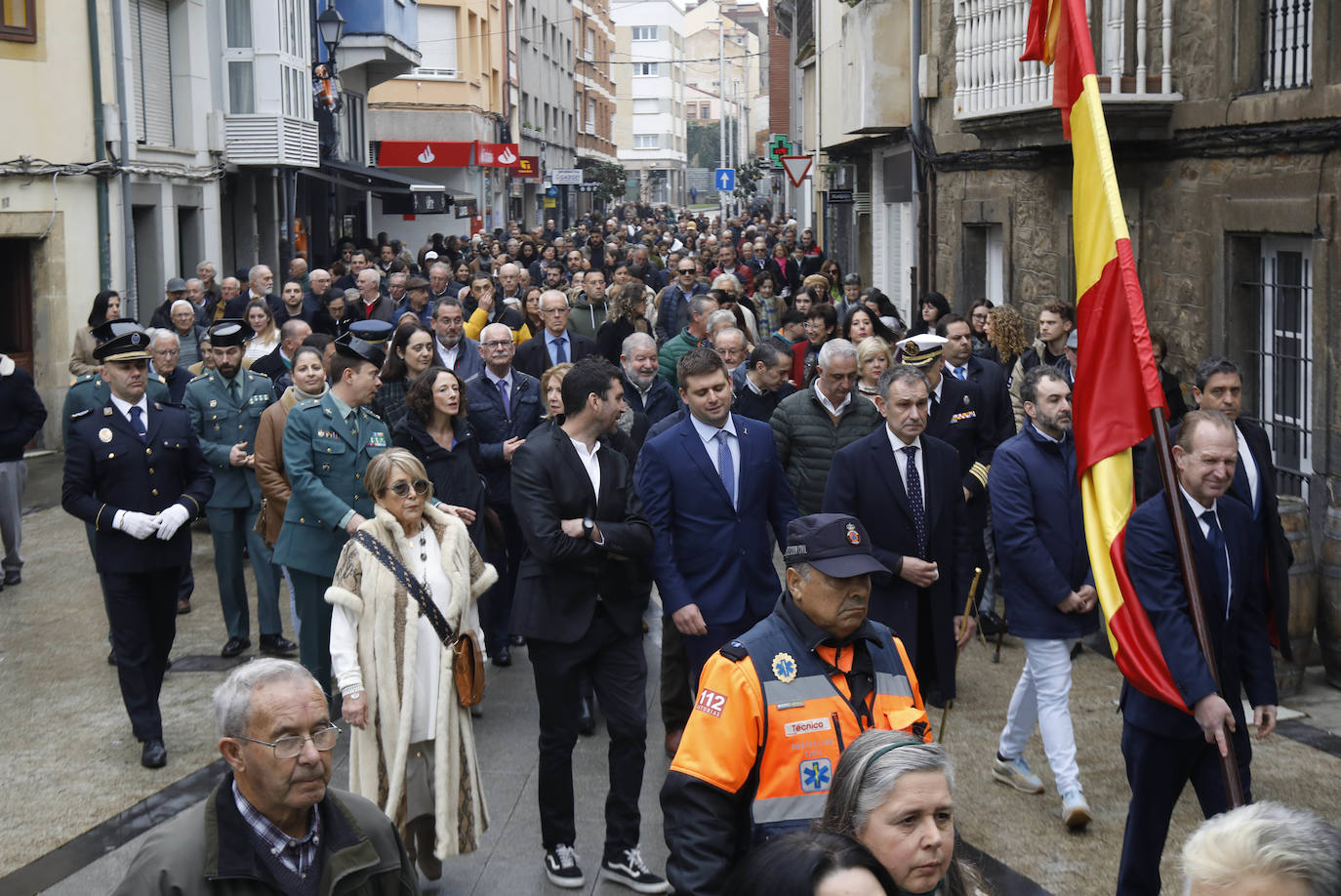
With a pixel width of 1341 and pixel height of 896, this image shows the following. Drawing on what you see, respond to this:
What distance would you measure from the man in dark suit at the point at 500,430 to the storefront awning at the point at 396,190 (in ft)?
70.6

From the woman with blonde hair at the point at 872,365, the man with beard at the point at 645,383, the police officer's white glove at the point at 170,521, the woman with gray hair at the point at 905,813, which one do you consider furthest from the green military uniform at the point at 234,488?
the woman with gray hair at the point at 905,813

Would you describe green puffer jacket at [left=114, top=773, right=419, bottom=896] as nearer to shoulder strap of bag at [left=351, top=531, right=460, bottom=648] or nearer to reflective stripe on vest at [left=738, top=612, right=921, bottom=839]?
reflective stripe on vest at [left=738, top=612, right=921, bottom=839]

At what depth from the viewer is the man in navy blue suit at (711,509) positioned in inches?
271

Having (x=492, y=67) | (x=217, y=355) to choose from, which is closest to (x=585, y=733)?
(x=217, y=355)

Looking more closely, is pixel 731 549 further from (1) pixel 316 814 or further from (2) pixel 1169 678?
(1) pixel 316 814

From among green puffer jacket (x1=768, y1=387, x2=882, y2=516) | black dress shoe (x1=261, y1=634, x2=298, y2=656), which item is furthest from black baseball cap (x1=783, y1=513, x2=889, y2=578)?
black dress shoe (x1=261, y1=634, x2=298, y2=656)

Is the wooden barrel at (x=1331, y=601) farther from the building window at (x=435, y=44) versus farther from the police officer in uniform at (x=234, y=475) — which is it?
the building window at (x=435, y=44)

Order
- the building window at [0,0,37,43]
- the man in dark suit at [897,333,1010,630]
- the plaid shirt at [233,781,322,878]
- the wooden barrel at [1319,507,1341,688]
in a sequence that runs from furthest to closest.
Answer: the building window at [0,0,37,43] < the man in dark suit at [897,333,1010,630] < the wooden barrel at [1319,507,1341,688] < the plaid shirt at [233,781,322,878]

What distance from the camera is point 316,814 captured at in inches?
145

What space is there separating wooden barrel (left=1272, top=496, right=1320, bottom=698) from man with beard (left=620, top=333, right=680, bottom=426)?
362cm

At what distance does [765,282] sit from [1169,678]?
13.8 m

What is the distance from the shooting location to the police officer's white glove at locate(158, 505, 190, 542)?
7941 millimetres

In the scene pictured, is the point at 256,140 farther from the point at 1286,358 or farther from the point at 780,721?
the point at 780,721

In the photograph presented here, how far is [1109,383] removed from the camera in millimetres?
5762
